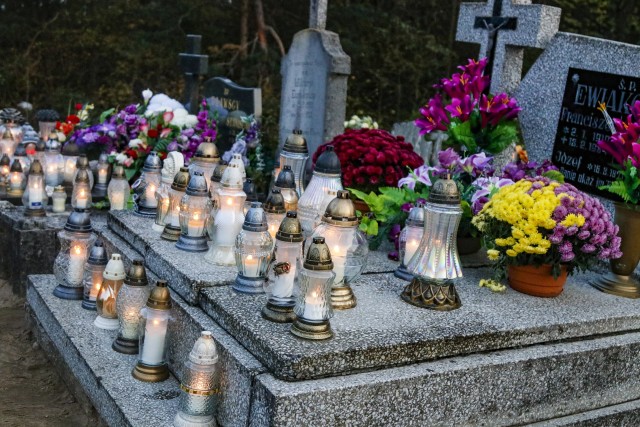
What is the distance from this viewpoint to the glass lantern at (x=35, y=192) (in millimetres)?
5035

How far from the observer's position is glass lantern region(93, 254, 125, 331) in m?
3.55

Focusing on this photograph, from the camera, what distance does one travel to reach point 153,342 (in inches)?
122

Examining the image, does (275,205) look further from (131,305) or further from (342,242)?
(131,305)

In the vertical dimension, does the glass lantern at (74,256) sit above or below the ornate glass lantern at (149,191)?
below

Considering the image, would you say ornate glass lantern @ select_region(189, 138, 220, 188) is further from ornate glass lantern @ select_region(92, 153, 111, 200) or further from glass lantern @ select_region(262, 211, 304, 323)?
ornate glass lantern @ select_region(92, 153, 111, 200)

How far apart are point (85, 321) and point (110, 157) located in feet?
8.64

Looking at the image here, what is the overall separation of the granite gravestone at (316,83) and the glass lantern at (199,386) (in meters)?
4.43

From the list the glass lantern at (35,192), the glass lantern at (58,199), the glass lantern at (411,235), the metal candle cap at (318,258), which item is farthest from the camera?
the glass lantern at (58,199)

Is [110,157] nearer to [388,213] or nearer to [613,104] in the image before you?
[388,213]

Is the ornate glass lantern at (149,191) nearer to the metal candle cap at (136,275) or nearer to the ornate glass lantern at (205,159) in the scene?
the ornate glass lantern at (205,159)

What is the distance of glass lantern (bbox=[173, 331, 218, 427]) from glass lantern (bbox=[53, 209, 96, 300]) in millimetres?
1475

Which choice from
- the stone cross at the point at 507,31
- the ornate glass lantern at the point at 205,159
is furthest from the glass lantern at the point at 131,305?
the stone cross at the point at 507,31

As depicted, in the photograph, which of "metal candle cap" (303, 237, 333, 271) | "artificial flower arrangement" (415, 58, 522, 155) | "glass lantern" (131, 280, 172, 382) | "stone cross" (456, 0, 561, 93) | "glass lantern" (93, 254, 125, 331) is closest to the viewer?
"metal candle cap" (303, 237, 333, 271)

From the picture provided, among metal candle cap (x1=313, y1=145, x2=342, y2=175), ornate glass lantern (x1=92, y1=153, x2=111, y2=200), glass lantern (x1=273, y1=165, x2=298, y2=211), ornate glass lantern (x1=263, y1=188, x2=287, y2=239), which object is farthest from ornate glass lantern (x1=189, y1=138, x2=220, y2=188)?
ornate glass lantern (x1=92, y1=153, x2=111, y2=200)
